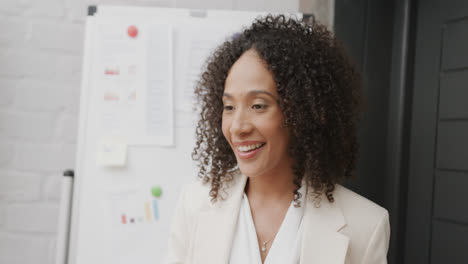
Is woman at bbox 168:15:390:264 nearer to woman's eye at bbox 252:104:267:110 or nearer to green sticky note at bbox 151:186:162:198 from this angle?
woman's eye at bbox 252:104:267:110

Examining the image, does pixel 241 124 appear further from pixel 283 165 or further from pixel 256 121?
pixel 283 165

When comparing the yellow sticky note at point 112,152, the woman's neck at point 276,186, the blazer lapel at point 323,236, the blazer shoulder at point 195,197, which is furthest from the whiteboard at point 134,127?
the blazer lapel at point 323,236

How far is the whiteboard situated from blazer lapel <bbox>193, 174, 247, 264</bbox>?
45cm

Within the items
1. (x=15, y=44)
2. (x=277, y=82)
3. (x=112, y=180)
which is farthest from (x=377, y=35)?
(x=15, y=44)

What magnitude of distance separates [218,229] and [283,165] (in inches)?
8.2

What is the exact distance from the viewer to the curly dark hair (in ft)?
3.05

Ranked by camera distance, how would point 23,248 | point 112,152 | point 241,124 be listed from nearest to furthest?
point 241,124 → point 112,152 → point 23,248

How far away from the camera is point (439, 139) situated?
147cm

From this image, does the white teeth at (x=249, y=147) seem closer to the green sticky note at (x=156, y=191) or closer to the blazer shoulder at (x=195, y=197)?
the blazer shoulder at (x=195, y=197)

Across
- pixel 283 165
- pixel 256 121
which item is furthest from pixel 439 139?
pixel 256 121

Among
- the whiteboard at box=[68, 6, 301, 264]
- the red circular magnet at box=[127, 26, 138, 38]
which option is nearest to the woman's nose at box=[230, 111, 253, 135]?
the whiteboard at box=[68, 6, 301, 264]

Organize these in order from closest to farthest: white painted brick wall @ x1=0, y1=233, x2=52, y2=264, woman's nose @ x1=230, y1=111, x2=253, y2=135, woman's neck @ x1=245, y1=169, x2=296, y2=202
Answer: woman's nose @ x1=230, y1=111, x2=253, y2=135 → woman's neck @ x1=245, y1=169, x2=296, y2=202 → white painted brick wall @ x1=0, y1=233, x2=52, y2=264

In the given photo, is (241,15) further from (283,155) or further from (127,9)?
(283,155)

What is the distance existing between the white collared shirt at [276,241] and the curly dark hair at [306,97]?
0.18 ft
